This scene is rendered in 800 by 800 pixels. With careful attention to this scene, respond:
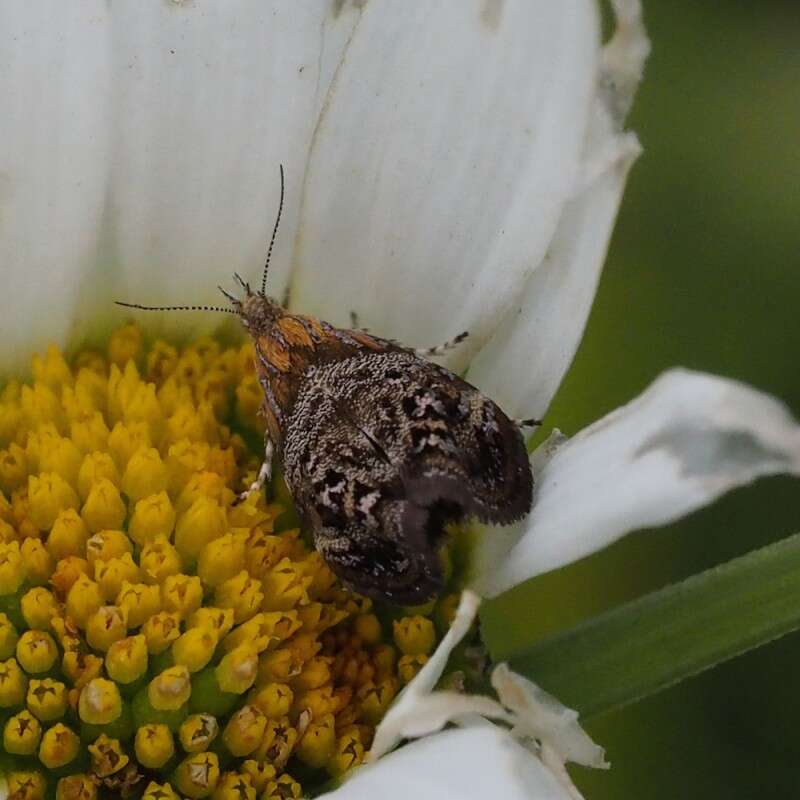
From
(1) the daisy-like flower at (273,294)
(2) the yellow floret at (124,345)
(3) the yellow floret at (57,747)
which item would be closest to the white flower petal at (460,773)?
(1) the daisy-like flower at (273,294)

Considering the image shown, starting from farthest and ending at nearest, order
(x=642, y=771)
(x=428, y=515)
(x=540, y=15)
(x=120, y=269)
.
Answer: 1. (x=642, y=771)
2. (x=120, y=269)
3. (x=540, y=15)
4. (x=428, y=515)

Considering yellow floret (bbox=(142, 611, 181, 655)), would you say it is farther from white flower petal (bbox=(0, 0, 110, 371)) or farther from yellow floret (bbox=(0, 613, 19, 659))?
white flower petal (bbox=(0, 0, 110, 371))

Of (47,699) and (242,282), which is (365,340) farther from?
(47,699)

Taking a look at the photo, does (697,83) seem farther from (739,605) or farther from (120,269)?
(739,605)

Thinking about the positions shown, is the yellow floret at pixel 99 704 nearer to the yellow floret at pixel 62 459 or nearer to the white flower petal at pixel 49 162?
the yellow floret at pixel 62 459

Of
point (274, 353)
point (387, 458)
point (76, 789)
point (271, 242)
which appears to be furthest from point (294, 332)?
point (76, 789)

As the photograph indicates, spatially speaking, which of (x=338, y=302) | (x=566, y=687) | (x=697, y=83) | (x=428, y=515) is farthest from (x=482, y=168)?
(x=697, y=83)

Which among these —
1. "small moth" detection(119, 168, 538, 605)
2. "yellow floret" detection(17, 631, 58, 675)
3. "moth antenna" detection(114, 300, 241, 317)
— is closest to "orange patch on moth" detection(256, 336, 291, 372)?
"small moth" detection(119, 168, 538, 605)
